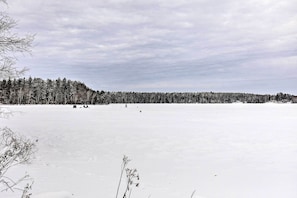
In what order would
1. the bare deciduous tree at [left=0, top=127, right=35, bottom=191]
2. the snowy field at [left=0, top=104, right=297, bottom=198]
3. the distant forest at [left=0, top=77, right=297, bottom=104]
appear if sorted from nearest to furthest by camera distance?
the bare deciduous tree at [left=0, top=127, right=35, bottom=191] → the snowy field at [left=0, top=104, right=297, bottom=198] → the distant forest at [left=0, top=77, right=297, bottom=104]


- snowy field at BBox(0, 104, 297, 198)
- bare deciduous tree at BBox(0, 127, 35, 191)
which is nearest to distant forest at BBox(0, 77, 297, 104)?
snowy field at BBox(0, 104, 297, 198)

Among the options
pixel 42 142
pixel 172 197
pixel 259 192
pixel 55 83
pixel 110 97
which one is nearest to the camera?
pixel 172 197

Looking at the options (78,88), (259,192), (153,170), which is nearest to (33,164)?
(153,170)

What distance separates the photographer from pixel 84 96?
12606 centimetres

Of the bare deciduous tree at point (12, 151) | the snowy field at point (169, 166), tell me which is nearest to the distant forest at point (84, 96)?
the snowy field at point (169, 166)

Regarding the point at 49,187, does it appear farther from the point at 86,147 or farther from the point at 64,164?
the point at 86,147

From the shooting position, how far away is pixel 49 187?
25.2ft

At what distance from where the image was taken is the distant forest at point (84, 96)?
333ft

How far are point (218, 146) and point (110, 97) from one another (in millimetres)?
149691

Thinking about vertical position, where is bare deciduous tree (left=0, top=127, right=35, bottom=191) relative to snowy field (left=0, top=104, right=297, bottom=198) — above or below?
above

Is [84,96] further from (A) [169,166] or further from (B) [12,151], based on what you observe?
(B) [12,151]

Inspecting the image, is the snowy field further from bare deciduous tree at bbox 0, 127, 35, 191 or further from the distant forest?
the distant forest

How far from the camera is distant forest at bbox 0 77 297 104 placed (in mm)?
101581

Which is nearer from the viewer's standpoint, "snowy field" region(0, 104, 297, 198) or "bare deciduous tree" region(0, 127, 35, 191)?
"bare deciduous tree" region(0, 127, 35, 191)
